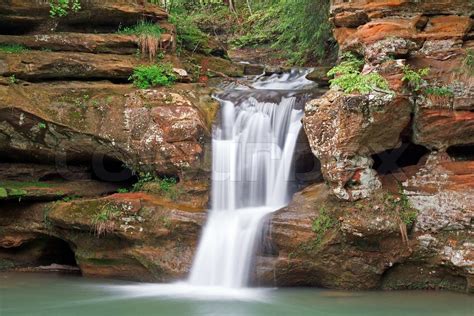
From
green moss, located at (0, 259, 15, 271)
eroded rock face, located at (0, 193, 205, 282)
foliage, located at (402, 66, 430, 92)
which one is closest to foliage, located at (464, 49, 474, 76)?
foliage, located at (402, 66, 430, 92)

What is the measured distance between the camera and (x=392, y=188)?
912cm

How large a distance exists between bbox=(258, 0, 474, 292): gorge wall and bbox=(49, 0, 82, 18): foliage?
19.3 feet

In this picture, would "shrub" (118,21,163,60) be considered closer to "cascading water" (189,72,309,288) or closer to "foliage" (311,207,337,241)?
"cascading water" (189,72,309,288)

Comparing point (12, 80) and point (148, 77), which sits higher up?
point (148, 77)

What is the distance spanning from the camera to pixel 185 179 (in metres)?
10.3

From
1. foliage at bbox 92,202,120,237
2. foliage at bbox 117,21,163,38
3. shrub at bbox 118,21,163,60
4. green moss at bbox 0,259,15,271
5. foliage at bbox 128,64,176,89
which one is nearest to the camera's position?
foliage at bbox 92,202,120,237

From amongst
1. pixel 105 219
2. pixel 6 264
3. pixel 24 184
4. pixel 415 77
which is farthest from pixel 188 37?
pixel 6 264

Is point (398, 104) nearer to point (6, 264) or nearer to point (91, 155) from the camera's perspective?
point (91, 155)

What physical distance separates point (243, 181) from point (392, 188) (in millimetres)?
2790

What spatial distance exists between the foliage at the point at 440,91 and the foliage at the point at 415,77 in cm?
14

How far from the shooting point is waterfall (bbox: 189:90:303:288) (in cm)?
925

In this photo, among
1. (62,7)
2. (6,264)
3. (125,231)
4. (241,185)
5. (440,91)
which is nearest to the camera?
(440,91)

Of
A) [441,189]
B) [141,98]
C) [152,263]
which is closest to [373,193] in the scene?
[441,189]

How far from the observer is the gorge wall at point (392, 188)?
→ 870cm
